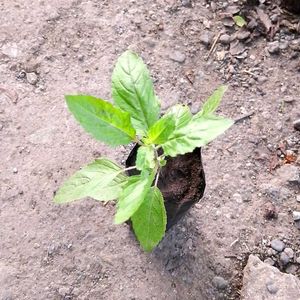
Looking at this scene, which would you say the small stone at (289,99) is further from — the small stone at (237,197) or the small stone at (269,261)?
the small stone at (269,261)

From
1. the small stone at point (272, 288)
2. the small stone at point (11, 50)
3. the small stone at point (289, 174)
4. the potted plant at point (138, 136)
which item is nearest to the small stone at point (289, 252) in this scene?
the small stone at point (272, 288)

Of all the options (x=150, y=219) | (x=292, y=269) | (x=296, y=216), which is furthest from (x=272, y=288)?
(x=150, y=219)

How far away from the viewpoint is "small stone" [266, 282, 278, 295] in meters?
1.62

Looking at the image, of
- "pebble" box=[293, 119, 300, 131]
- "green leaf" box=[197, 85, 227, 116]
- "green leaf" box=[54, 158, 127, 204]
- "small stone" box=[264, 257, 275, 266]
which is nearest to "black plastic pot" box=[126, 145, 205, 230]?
"green leaf" box=[54, 158, 127, 204]

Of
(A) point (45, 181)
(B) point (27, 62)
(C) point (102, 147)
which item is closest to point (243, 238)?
(C) point (102, 147)

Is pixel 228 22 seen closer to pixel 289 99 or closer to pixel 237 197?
pixel 289 99

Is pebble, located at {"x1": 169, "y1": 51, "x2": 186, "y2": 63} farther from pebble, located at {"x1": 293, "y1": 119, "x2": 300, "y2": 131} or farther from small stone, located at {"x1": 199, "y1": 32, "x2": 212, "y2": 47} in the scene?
pebble, located at {"x1": 293, "y1": 119, "x2": 300, "y2": 131}

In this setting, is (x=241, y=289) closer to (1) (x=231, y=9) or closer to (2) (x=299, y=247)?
(2) (x=299, y=247)

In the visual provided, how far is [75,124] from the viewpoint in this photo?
6.01 ft

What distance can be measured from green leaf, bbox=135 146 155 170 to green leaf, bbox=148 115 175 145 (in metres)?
0.03

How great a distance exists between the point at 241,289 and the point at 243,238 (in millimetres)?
162

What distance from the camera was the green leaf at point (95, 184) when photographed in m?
1.32

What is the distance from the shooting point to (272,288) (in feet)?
5.32

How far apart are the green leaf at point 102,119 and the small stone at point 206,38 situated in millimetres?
848
